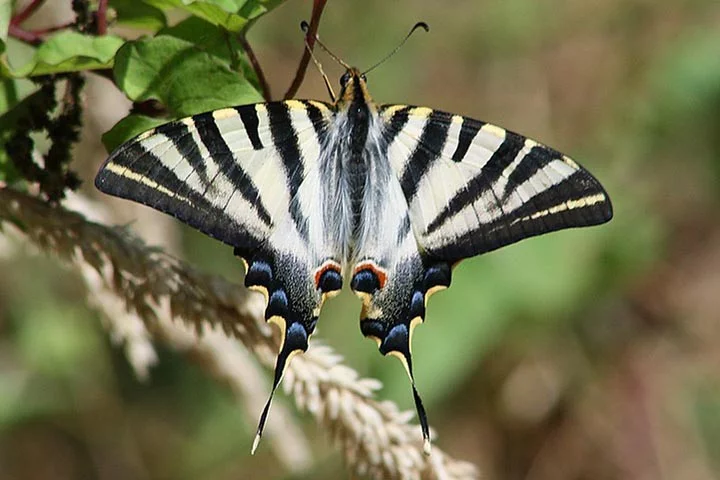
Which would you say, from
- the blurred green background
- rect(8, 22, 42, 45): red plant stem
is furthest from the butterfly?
the blurred green background

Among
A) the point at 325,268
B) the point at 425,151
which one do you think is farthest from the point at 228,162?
the point at 425,151

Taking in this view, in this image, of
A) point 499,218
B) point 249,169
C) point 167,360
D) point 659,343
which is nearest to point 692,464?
point 659,343

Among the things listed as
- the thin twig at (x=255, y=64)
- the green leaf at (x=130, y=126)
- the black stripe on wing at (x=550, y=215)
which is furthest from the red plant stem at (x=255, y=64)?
the black stripe on wing at (x=550, y=215)

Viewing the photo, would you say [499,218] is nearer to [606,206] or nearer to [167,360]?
[606,206]

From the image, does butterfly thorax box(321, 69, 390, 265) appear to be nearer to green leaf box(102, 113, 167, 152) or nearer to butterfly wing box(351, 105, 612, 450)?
butterfly wing box(351, 105, 612, 450)

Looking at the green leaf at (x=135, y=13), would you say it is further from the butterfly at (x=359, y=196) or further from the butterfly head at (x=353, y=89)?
the butterfly head at (x=353, y=89)

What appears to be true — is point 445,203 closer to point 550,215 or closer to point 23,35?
point 550,215
